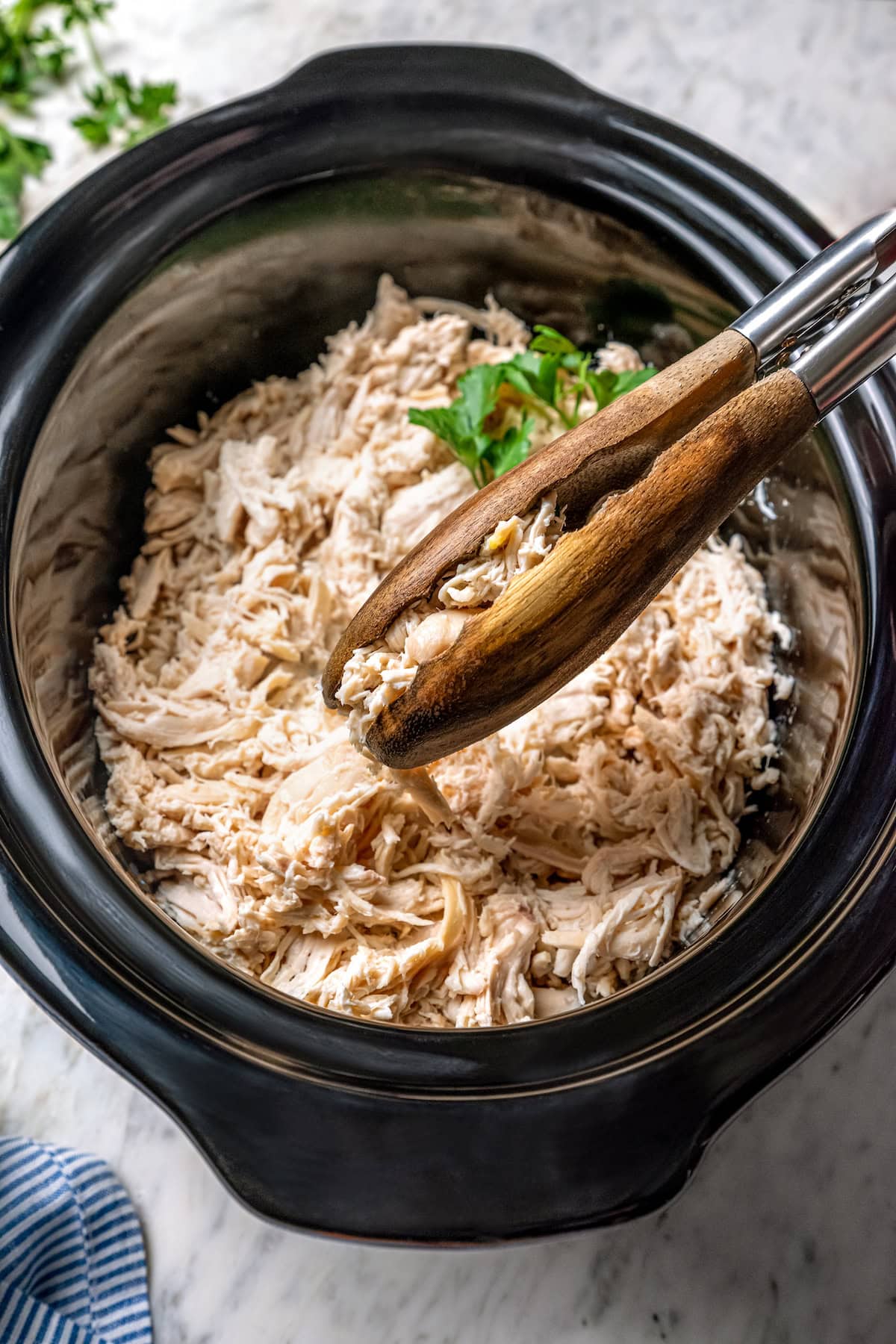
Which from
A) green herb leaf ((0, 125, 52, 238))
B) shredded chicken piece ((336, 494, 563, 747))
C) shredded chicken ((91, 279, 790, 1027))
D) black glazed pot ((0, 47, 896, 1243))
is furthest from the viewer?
green herb leaf ((0, 125, 52, 238))

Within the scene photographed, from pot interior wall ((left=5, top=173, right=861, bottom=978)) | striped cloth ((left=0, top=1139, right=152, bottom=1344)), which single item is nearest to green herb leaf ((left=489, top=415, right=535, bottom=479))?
pot interior wall ((left=5, top=173, right=861, bottom=978))

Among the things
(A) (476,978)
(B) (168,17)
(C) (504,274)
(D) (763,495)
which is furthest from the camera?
(B) (168,17)

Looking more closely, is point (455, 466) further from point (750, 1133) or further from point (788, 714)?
point (750, 1133)

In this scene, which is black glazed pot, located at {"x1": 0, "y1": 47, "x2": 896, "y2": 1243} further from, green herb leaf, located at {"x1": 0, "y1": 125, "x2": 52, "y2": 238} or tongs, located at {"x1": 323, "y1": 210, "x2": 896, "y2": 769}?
green herb leaf, located at {"x1": 0, "y1": 125, "x2": 52, "y2": 238}

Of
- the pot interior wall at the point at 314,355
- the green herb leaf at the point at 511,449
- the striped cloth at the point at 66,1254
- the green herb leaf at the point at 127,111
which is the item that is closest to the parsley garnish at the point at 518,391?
the green herb leaf at the point at 511,449

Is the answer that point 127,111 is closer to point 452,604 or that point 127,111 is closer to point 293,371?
point 293,371

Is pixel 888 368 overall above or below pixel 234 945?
above

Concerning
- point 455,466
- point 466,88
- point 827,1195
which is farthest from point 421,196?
point 827,1195
